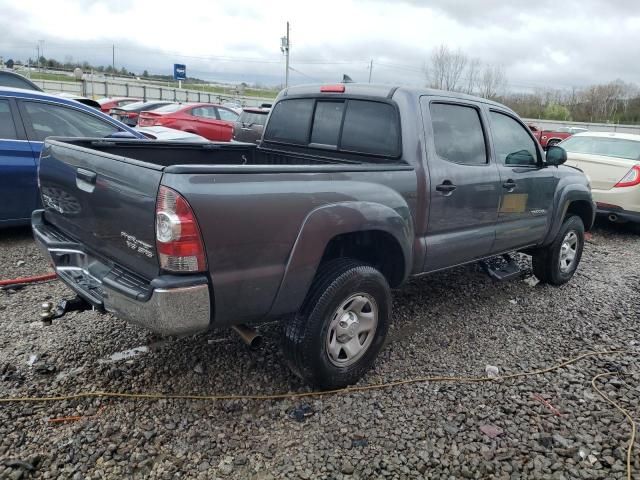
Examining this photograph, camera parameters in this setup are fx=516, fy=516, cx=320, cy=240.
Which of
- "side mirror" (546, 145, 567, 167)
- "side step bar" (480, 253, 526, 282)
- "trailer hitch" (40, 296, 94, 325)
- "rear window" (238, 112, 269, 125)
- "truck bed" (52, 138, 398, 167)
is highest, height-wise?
"side mirror" (546, 145, 567, 167)

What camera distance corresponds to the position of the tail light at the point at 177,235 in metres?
2.37

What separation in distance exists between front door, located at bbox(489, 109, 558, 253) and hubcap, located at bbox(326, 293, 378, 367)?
1.66 m

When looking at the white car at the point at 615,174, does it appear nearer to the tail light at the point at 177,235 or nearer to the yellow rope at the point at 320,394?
the yellow rope at the point at 320,394

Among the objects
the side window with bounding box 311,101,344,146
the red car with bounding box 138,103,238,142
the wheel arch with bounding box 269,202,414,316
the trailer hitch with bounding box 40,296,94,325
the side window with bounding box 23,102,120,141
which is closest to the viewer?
the wheel arch with bounding box 269,202,414,316

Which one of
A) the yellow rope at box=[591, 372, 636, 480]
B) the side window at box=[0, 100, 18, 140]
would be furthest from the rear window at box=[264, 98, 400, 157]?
the side window at box=[0, 100, 18, 140]

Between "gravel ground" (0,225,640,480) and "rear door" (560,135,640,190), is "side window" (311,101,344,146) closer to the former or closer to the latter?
"gravel ground" (0,225,640,480)

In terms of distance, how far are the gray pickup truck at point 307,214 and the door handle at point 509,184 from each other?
0.09ft

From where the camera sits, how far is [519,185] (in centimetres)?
453

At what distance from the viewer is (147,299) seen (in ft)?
8.10

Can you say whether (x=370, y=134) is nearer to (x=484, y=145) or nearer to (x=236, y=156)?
(x=484, y=145)

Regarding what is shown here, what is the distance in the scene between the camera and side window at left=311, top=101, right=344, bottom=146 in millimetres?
4023

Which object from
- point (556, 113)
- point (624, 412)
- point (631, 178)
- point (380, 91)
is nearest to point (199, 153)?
point (380, 91)

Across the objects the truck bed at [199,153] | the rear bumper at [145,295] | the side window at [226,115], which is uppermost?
the truck bed at [199,153]

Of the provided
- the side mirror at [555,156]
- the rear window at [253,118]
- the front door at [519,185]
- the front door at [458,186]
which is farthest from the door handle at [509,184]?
the rear window at [253,118]
